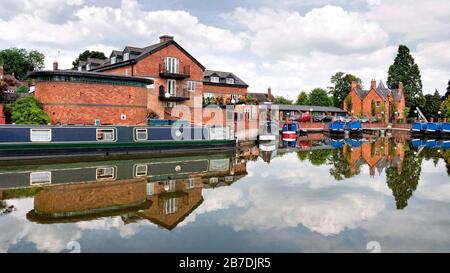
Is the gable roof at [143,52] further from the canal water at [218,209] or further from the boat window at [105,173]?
the boat window at [105,173]

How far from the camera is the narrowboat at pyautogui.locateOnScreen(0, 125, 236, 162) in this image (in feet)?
51.8

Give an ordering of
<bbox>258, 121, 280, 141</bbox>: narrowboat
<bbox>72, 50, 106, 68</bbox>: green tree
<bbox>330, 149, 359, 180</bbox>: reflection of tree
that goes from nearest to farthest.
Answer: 1. <bbox>330, 149, 359, 180</bbox>: reflection of tree
2. <bbox>258, 121, 280, 141</bbox>: narrowboat
3. <bbox>72, 50, 106, 68</bbox>: green tree

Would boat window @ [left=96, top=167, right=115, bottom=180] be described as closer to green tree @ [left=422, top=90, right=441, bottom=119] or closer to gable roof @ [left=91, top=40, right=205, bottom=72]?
gable roof @ [left=91, top=40, right=205, bottom=72]

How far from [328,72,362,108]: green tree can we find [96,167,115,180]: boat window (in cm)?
5506

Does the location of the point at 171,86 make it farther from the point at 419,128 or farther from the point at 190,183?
the point at 419,128

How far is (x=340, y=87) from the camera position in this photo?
65438 mm

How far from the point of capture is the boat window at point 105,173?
12.8 metres

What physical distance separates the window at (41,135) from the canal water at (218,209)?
1462mm

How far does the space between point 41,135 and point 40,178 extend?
15.1 ft

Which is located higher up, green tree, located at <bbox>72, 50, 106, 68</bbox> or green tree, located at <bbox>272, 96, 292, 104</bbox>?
green tree, located at <bbox>72, 50, 106, 68</bbox>

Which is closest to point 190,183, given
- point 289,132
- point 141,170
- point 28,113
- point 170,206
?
point 170,206

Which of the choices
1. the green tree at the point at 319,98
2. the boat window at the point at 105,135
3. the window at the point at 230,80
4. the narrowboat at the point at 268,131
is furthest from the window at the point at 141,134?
the green tree at the point at 319,98

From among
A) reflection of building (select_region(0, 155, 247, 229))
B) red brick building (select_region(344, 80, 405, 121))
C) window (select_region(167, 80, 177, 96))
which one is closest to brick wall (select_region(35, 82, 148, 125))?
reflection of building (select_region(0, 155, 247, 229))

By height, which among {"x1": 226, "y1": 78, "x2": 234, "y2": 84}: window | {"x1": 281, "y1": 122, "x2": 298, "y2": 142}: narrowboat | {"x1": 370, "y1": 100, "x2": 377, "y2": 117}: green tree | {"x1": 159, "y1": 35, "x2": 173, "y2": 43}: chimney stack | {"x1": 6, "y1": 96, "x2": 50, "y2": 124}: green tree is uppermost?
{"x1": 159, "y1": 35, "x2": 173, "y2": 43}: chimney stack
